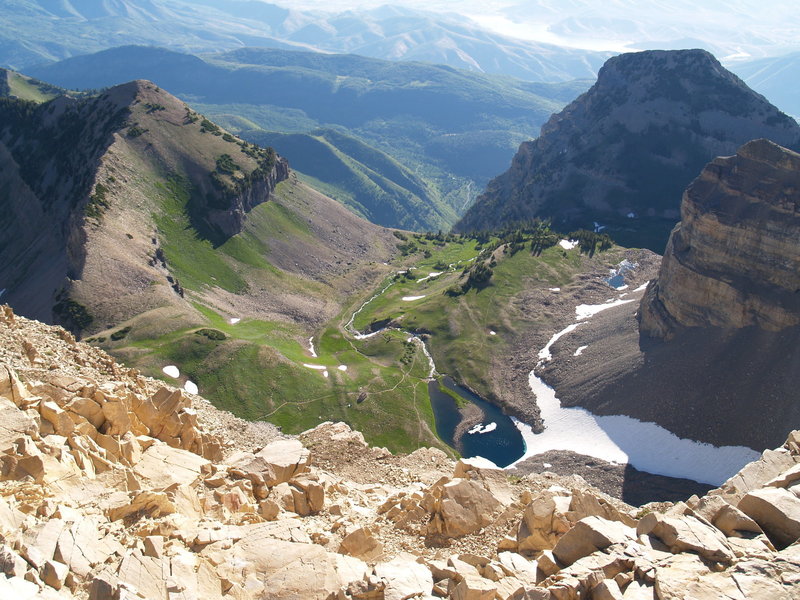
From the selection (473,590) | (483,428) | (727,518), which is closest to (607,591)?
(473,590)

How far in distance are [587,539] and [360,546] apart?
1360 cm

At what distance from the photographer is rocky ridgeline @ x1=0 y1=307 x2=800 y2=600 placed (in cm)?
2941

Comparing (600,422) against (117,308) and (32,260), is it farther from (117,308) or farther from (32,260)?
(32,260)

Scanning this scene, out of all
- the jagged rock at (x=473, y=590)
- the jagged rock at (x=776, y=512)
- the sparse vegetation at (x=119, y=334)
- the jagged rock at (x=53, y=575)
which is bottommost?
the sparse vegetation at (x=119, y=334)

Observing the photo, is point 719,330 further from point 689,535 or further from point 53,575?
point 53,575

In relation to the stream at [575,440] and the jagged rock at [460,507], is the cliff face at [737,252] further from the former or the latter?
the jagged rock at [460,507]

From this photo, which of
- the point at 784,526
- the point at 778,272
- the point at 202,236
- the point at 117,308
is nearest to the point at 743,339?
the point at 778,272

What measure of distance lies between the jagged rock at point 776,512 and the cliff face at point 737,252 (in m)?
91.4

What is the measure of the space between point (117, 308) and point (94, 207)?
109 feet

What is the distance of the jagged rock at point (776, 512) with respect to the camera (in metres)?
31.5

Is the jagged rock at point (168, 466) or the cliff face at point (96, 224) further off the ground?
the jagged rock at point (168, 466)

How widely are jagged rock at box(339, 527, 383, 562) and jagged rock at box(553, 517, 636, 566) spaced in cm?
1122

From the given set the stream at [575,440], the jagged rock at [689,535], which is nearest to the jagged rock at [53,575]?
the jagged rock at [689,535]

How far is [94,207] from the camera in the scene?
156250mm
